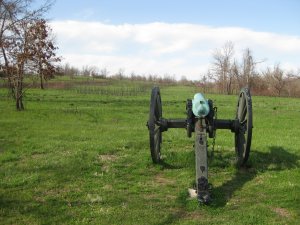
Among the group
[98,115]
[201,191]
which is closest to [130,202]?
[201,191]

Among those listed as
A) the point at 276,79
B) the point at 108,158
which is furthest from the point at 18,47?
the point at 276,79

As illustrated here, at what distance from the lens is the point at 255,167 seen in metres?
9.84

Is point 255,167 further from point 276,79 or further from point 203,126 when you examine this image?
point 276,79

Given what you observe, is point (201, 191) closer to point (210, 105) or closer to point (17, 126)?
point (210, 105)

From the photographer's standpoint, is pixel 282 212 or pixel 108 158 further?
pixel 108 158

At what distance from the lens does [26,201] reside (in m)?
7.50

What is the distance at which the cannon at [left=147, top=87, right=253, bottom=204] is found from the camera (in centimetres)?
760

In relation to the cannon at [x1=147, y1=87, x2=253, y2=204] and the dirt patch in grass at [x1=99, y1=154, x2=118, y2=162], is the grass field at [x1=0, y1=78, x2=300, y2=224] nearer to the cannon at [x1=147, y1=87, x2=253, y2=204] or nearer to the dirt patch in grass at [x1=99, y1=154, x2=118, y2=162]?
the dirt patch in grass at [x1=99, y1=154, x2=118, y2=162]

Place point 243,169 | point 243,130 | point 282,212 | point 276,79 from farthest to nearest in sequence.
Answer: point 276,79 < point 243,169 < point 243,130 < point 282,212

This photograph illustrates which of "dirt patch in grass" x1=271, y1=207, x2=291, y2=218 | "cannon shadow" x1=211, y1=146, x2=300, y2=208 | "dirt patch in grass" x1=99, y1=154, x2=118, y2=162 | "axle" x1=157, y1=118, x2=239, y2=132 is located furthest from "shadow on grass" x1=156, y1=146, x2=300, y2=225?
"dirt patch in grass" x1=99, y1=154, x2=118, y2=162

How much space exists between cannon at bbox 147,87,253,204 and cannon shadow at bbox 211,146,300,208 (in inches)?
10.2

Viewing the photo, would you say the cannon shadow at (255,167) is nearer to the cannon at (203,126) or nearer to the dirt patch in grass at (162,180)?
the cannon at (203,126)

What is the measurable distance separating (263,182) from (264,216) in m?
2.02

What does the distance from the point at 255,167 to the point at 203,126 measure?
211 cm
